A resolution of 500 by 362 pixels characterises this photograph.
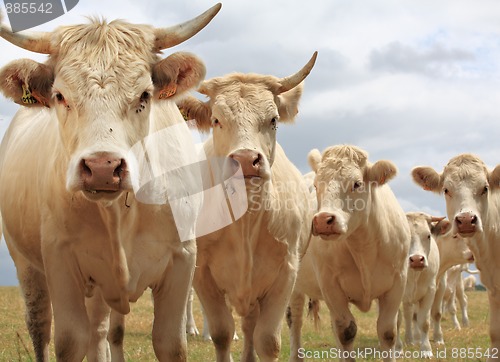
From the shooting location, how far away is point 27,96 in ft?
16.3

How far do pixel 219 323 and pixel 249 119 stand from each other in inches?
75.4

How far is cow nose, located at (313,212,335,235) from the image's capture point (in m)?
8.12

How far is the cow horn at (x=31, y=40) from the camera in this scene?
4.85 metres

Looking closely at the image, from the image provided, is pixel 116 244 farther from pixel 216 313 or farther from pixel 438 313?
pixel 438 313

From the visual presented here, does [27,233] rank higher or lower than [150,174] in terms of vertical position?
lower

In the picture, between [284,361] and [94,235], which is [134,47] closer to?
[94,235]

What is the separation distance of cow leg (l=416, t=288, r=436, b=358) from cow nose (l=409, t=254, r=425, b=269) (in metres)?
1.15

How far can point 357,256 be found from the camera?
356 inches

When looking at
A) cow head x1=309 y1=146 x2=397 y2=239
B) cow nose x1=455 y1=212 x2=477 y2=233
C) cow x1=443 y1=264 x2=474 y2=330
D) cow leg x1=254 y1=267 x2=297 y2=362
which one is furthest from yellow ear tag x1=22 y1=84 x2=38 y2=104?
cow x1=443 y1=264 x2=474 y2=330

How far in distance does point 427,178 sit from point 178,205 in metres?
5.68

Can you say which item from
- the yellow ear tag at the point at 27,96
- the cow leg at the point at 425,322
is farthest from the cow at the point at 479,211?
the yellow ear tag at the point at 27,96

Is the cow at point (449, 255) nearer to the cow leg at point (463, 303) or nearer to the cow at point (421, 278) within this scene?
the cow at point (421, 278)

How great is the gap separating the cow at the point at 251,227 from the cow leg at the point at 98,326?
0.98 meters

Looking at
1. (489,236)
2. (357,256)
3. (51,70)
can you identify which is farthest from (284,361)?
(51,70)
